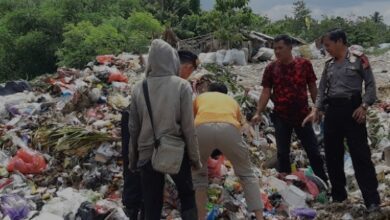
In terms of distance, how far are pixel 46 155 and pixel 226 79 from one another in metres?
4.45

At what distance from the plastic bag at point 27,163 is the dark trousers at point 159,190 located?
289cm

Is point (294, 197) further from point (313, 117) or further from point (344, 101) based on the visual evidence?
point (344, 101)

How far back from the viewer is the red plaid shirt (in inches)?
211

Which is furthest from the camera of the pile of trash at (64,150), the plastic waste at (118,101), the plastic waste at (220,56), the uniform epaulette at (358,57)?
the plastic waste at (220,56)

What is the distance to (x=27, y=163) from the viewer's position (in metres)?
6.24

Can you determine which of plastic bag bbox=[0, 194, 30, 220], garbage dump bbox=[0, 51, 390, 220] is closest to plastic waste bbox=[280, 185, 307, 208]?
garbage dump bbox=[0, 51, 390, 220]

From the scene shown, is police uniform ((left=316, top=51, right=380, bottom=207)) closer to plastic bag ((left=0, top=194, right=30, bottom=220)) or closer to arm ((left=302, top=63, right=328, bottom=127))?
arm ((left=302, top=63, right=328, bottom=127))

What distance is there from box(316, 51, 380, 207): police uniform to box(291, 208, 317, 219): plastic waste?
478 mm

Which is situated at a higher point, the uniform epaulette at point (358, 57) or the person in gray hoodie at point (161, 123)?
the uniform epaulette at point (358, 57)

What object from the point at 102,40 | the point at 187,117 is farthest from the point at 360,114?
the point at 102,40

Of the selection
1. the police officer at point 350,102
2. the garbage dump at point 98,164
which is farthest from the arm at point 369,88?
the garbage dump at point 98,164

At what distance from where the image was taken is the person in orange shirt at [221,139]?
4191 millimetres

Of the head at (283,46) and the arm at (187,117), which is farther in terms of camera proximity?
the head at (283,46)

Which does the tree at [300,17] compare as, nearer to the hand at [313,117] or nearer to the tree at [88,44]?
the tree at [88,44]
